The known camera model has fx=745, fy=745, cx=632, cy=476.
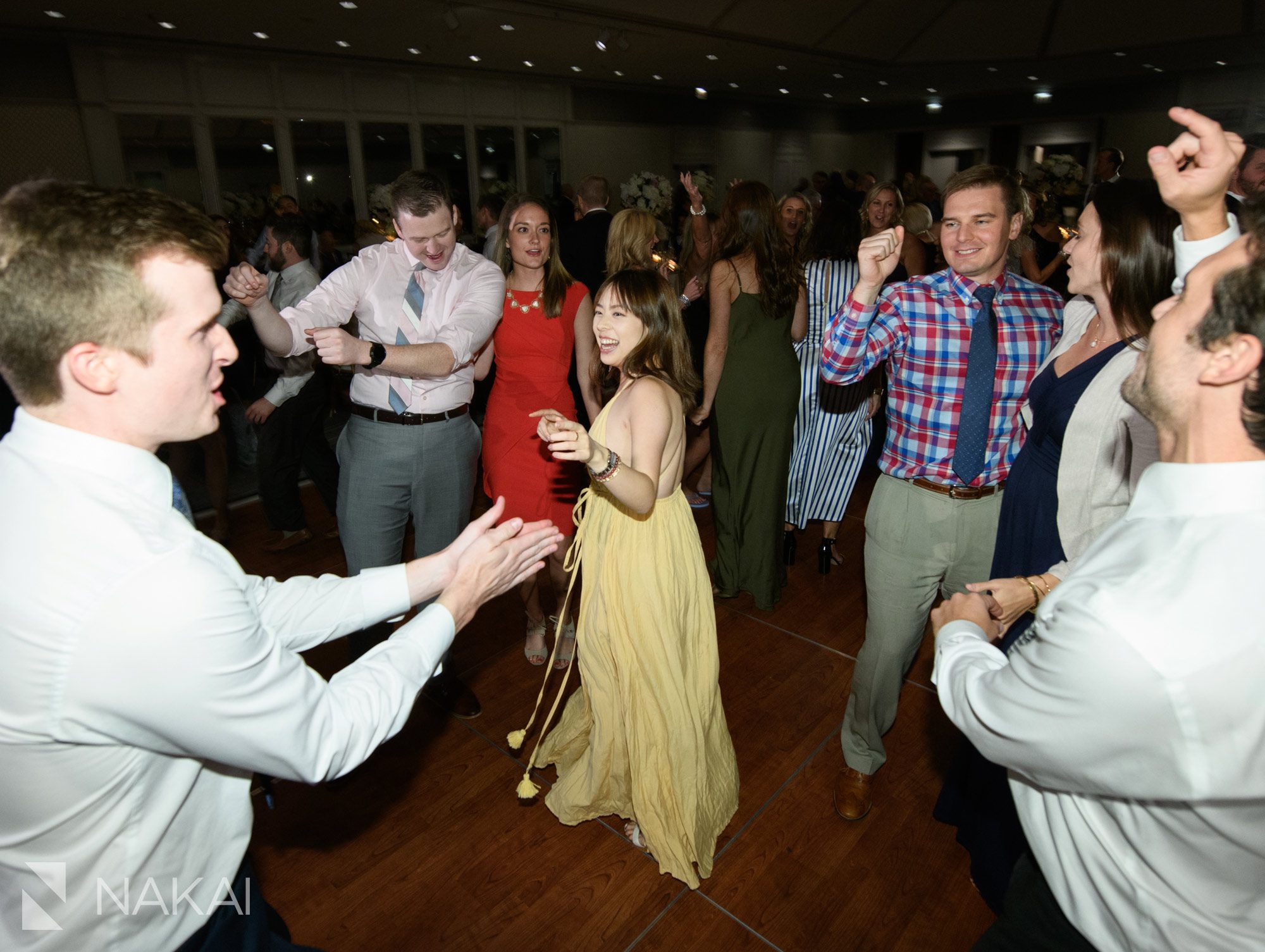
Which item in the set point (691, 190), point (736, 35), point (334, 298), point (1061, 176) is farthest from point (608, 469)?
point (736, 35)

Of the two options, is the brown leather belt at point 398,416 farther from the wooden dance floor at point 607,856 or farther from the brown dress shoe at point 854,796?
the brown dress shoe at point 854,796

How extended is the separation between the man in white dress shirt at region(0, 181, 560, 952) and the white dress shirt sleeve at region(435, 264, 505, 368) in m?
1.42

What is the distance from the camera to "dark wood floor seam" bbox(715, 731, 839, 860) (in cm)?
230

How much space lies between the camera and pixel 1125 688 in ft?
3.02

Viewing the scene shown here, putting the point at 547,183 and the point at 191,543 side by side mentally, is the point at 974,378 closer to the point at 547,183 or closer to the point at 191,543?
the point at 191,543

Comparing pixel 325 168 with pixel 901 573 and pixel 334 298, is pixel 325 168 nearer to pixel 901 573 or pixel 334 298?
pixel 334 298

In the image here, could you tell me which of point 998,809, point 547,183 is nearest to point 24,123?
point 547,183

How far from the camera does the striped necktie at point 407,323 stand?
2.60 m

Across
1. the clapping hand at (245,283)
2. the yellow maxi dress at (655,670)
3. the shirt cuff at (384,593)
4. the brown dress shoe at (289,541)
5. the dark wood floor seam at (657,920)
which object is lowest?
the dark wood floor seam at (657,920)

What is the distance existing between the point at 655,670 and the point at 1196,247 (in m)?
1.56

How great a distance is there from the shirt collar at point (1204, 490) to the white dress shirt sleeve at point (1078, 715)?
0.18 metres

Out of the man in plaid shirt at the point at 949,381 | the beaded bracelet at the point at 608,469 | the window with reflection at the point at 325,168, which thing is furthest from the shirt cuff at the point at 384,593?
the window with reflection at the point at 325,168

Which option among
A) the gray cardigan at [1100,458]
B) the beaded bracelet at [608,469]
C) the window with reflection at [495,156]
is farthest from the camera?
the window with reflection at [495,156]

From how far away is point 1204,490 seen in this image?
96 cm
